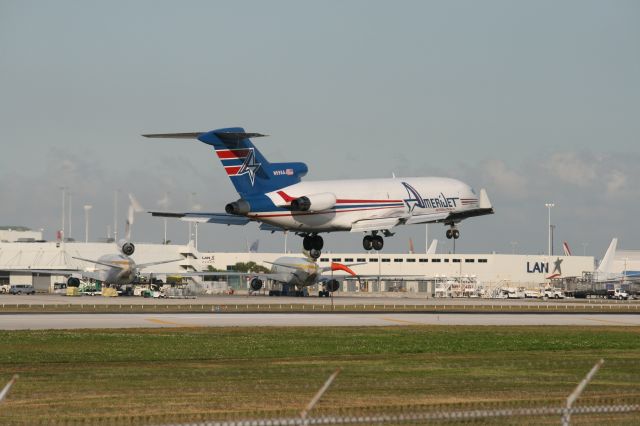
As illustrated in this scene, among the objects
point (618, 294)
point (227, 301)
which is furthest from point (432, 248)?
point (227, 301)

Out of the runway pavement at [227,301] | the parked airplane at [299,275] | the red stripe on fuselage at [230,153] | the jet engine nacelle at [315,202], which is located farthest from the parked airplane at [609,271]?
the red stripe on fuselage at [230,153]

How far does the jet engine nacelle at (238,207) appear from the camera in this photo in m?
61.6

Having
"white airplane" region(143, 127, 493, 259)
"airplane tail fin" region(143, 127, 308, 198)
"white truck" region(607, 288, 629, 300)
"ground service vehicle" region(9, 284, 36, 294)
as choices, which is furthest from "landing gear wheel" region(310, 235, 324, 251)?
"ground service vehicle" region(9, 284, 36, 294)

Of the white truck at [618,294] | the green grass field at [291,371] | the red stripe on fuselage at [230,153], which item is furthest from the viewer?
the white truck at [618,294]

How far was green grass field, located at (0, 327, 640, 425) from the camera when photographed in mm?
22906

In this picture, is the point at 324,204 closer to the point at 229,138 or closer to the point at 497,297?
the point at 229,138

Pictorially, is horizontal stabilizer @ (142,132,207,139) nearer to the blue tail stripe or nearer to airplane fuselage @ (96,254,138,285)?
the blue tail stripe

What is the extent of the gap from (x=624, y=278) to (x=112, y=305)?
82.1m

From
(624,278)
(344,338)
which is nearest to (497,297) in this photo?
(624,278)

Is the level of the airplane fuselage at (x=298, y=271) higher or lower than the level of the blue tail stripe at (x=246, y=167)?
lower

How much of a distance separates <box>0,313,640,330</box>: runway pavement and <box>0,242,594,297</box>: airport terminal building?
91.0 metres

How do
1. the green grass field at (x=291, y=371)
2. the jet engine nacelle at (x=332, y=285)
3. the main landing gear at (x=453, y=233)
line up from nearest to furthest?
the green grass field at (x=291, y=371) < the main landing gear at (x=453, y=233) < the jet engine nacelle at (x=332, y=285)

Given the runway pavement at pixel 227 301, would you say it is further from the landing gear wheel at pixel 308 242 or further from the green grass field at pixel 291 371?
the green grass field at pixel 291 371

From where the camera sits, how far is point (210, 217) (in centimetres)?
6694
